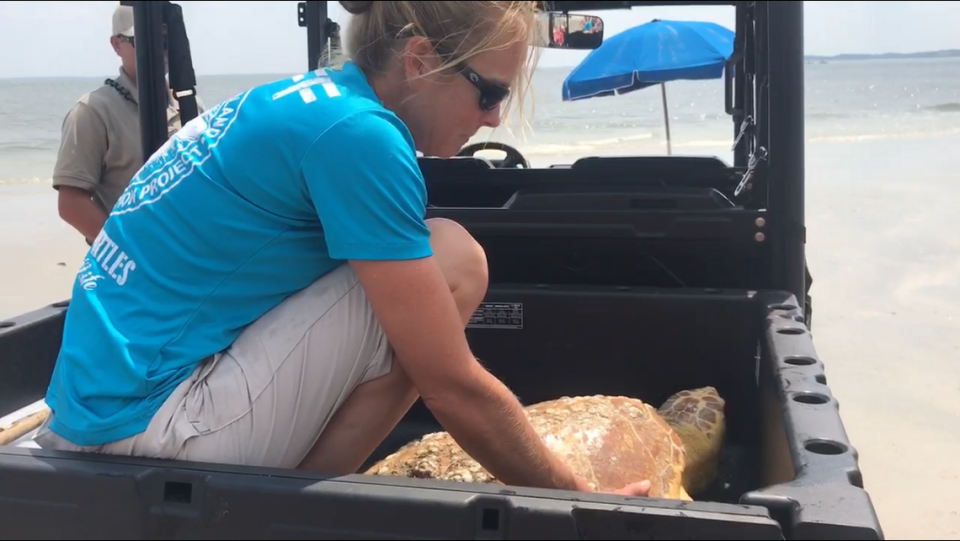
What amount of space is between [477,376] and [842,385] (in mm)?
3956

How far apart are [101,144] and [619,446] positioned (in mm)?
2508

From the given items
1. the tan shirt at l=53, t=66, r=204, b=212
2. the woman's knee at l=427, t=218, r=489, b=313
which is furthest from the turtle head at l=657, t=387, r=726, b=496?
the tan shirt at l=53, t=66, r=204, b=212

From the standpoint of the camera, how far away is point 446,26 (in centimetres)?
147

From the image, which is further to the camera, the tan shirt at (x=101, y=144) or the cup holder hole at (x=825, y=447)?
the tan shirt at (x=101, y=144)

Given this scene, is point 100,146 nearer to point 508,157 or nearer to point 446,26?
point 508,157

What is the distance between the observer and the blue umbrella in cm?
630

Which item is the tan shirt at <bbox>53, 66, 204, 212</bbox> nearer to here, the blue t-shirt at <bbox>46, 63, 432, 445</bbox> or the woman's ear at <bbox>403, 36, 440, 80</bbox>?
the blue t-shirt at <bbox>46, 63, 432, 445</bbox>

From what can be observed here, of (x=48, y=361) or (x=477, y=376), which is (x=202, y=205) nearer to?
(x=477, y=376)

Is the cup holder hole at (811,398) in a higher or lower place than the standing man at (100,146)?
lower

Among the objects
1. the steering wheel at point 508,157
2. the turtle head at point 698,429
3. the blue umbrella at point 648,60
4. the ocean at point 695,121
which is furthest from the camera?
the ocean at point 695,121

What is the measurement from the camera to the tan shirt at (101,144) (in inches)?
136

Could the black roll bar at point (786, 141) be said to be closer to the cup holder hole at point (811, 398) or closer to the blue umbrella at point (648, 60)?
the cup holder hole at point (811, 398)

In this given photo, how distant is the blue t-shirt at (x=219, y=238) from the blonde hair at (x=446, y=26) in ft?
0.22

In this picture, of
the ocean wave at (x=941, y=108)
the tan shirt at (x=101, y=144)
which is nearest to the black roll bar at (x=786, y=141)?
the tan shirt at (x=101, y=144)
